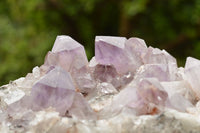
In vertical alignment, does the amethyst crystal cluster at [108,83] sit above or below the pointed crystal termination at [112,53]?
below

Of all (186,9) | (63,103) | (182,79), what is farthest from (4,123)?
(186,9)

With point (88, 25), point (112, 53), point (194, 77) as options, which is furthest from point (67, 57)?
point (88, 25)

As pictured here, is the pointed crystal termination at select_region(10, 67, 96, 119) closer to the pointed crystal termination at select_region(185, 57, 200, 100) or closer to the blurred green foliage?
the pointed crystal termination at select_region(185, 57, 200, 100)

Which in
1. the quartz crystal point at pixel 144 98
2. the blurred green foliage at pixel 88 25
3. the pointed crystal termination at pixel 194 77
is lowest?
the quartz crystal point at pixel 144 98

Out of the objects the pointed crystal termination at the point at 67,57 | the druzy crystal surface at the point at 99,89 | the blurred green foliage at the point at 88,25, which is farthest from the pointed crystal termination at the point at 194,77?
the blurred green foliage at the point at 88,25

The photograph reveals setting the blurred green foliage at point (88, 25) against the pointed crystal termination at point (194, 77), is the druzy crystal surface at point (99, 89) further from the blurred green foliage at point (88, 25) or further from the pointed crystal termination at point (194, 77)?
the blurred green foliage at point (88, 25)

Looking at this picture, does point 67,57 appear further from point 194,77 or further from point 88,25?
point 88,25

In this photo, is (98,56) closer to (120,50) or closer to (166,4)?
(120,50)
